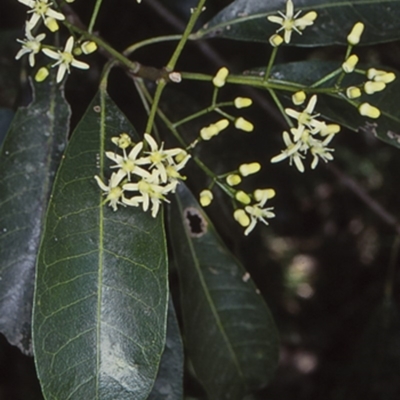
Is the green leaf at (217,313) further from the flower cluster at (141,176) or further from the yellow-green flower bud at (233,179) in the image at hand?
the flower cluster at (141,176)

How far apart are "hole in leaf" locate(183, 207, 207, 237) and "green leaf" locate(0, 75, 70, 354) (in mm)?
441

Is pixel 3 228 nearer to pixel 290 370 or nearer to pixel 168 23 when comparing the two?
pixel 168 23

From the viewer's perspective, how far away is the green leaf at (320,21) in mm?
2143

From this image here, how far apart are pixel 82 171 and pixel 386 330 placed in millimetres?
2308

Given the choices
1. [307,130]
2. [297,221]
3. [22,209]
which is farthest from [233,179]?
[297,221]

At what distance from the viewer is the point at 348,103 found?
6.91 feet

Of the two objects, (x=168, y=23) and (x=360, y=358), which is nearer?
(x=168, y=23)

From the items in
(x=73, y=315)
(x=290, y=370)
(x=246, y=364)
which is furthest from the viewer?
(x=290, y=370)

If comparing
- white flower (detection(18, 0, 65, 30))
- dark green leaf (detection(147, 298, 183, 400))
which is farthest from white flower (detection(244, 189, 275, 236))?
white flower (detection(18, 0, 65, 30))

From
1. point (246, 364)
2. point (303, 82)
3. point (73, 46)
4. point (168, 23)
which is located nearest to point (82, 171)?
point (73, 46)

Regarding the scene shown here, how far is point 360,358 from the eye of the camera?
384 centimetres

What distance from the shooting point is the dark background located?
2596 millimetres

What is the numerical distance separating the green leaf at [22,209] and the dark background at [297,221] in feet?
0.76

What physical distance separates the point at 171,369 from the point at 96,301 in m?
0.54
